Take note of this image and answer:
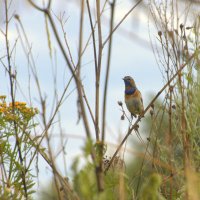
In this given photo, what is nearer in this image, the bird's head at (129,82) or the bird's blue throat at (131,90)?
the bird's blue throat at (131,90)

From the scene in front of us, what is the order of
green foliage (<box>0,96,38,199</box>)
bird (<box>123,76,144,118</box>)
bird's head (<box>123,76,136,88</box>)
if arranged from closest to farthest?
green foliage (<box>0,96,38,199</box>), bird (<box>123,76,144,118</box>), bird's head (<box>123,76,136,88</box>)

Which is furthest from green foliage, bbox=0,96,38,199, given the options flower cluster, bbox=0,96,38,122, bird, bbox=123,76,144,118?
bird, bbox=123,76,144,118

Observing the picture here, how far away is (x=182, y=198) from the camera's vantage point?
341cm

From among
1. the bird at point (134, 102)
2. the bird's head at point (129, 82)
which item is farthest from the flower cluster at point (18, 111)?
the bird's head at point (129, 82)

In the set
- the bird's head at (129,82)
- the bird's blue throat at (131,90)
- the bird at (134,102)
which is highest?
the bird's head at (129,82)

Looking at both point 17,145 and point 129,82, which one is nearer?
point 17,145

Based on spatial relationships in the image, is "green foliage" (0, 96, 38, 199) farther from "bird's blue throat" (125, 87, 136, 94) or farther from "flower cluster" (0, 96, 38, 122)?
"bird's blue throat" (125, 87, 136, 94)

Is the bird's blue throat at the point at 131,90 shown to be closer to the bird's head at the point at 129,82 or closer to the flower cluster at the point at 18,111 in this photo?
the bird's head at the point at 129,82

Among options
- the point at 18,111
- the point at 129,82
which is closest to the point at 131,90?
the point at 129,82

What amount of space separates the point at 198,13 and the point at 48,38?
1.90 m

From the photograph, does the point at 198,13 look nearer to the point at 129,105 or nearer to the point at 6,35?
the point at 6,35

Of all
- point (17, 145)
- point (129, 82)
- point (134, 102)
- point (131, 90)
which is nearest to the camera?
point (17, 145)

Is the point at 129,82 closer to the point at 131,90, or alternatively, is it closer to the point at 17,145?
the point at 131,90

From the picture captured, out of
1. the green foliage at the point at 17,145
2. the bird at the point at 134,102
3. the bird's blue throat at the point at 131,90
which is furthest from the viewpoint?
the bird's blue throat at the point at 131,90
